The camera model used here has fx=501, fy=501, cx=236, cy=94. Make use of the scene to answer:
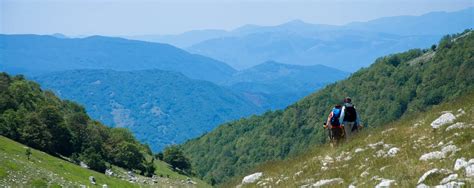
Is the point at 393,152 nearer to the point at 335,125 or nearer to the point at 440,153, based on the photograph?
the point at 440,153

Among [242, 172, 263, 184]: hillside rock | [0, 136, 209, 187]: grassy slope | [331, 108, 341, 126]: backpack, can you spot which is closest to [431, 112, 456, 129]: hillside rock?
[331, 108, 341, 126]: backpack

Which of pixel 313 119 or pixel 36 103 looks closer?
pixel 36 103

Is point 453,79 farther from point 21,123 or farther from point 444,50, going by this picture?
point 21,123

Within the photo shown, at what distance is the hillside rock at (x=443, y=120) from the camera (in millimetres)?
16013

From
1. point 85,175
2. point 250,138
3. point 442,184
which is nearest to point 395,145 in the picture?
point 442,184

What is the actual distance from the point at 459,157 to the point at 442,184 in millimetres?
2481

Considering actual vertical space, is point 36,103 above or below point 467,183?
above

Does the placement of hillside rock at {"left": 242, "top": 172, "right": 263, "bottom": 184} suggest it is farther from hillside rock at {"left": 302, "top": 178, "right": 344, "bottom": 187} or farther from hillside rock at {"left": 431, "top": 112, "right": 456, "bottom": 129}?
hillside rock at {"left": 431, "top": 112, "right": 456, "bottom": 129}

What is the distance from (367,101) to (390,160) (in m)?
166

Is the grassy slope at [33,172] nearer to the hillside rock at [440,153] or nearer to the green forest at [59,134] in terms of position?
the green forest at [59,134]

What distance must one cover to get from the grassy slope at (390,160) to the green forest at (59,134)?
40801 millimetres

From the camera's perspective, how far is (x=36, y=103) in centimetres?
7300

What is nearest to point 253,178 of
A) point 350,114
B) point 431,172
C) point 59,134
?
point 350,114

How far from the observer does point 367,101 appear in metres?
174
